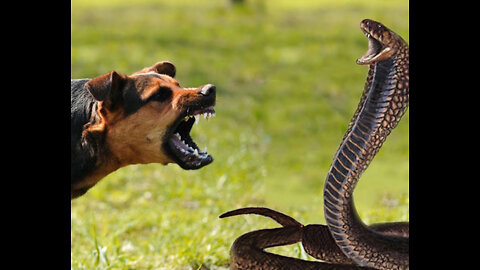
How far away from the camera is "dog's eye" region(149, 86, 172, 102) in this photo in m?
3.70

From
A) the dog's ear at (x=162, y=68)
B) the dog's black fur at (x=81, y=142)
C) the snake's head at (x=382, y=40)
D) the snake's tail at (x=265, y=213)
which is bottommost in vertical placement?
the snake's tail at (x=265, y=213)

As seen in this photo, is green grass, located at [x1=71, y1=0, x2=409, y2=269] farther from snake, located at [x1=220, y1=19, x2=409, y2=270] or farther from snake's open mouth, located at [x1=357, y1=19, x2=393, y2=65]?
snake's open mouth, located at [x1=357, y1=19, x2=393, y2=65]

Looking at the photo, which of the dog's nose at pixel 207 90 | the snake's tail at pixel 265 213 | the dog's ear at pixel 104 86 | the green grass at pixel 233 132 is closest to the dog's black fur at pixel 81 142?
the dog's ear at pixel 104 86

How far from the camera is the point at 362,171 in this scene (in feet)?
12.4

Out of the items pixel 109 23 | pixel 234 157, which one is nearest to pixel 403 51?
pixel 234 157

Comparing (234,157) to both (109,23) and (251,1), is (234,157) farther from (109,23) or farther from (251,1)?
(251,1)

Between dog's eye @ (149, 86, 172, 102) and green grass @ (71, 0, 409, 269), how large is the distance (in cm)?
173

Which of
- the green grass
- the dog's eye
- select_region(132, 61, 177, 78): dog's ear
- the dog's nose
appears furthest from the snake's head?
the green grass

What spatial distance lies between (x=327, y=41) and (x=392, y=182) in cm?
557

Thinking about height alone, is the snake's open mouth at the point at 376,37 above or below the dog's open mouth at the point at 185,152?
above

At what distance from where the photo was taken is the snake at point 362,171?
11.9 ft

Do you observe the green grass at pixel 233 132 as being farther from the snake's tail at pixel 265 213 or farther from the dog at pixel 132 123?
the dog at pixel 132 123

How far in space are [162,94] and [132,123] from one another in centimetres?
21
